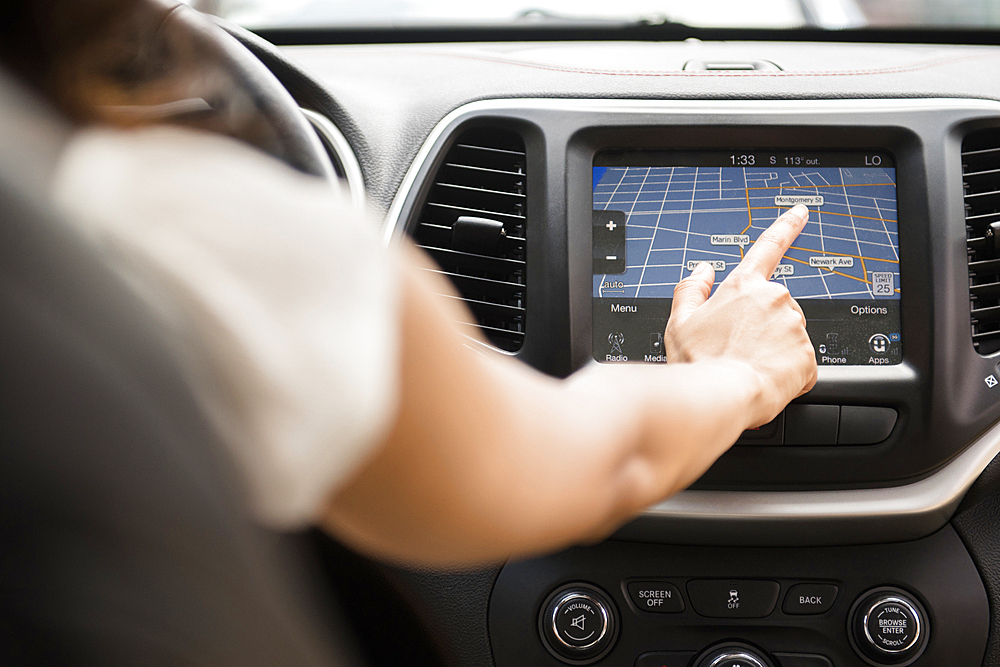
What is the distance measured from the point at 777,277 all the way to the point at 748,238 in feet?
0.27

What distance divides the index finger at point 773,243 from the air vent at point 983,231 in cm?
29

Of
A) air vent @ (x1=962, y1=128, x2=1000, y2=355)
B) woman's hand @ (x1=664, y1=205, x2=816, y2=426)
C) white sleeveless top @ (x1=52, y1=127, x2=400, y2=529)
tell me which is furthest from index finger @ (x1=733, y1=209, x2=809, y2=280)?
white sleeveless top @ (x1=52, y1=127, x2=400, y2=529)

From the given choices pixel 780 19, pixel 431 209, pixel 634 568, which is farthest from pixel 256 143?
pixel 780 19

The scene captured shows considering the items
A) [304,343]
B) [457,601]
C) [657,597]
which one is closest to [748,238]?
[657,597]

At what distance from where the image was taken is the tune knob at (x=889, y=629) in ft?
4.38

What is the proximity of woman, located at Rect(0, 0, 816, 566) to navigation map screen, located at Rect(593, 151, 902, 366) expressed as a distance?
631mm

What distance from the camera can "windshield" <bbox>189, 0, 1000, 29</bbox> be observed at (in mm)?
1712

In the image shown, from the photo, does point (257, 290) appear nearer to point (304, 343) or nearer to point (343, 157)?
point (304, 343)

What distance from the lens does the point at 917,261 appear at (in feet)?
4.24

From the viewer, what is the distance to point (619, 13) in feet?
5.66

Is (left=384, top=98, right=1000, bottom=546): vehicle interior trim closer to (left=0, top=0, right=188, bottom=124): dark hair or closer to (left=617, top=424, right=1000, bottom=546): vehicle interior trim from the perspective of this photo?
(left=617, top=424, right=1000, bottom=546): vehicle interior trim

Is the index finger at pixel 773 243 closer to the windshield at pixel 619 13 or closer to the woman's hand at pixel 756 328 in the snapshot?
the woman's hand at pixel 756 328

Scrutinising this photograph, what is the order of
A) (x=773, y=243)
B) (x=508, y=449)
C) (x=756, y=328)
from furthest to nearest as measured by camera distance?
(x=773, y=243) < (x=756, y=328) < (x=508, y=449)

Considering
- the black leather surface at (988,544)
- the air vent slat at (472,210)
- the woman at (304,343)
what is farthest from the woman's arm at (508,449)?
the black leather surface at (988,544)
